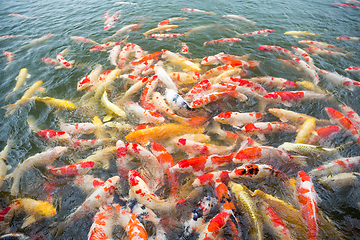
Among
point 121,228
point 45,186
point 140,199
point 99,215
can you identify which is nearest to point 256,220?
point 140,199

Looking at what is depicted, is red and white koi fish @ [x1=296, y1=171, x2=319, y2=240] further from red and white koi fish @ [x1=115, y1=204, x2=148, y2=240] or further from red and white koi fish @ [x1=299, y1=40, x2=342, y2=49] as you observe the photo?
red and white koi fish @ [x1=299, y1=40, x2=342, y2=49]

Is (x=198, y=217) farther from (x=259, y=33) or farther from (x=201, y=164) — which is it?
(x=259, y=33)

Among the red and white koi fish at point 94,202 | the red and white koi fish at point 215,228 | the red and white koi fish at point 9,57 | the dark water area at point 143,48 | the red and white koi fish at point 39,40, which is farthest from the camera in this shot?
the red and white koi fish at point 39,40

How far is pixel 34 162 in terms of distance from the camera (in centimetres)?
335

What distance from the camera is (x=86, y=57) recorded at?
255 inches

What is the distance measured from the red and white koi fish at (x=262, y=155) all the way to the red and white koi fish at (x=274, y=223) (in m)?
0.77

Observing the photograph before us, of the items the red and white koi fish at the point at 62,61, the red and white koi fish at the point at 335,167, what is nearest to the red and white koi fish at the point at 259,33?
the red and white koi fish at the point at 335,167

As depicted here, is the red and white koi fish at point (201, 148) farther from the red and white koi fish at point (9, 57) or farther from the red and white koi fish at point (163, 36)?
the red and white koi fish at point (9, 57)

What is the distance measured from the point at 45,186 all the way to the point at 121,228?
63.2 inches

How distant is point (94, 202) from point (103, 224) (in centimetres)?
37

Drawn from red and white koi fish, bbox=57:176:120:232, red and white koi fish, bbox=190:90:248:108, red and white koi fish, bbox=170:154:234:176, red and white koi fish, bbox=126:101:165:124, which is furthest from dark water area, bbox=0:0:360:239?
red and white koi fish, bbox=126:101:165:124

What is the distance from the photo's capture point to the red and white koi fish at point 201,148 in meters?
3.42

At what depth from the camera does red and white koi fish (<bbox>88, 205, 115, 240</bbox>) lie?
8.00 feet

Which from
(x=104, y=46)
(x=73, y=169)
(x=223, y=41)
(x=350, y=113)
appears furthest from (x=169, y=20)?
(x=73, y=169)
